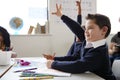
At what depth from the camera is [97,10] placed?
14.6 feet

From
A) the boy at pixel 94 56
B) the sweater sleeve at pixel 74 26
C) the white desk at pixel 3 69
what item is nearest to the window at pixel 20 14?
A: the sweater sleeve at pixel 74 26

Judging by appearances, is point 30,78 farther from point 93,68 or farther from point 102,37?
point 102,37

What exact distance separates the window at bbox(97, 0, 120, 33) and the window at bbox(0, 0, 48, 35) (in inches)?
43.6

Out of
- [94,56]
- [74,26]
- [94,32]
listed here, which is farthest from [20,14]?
[94,56]

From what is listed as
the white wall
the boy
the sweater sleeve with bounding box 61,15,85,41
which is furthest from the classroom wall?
the boy

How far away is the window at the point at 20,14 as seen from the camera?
4.14 m

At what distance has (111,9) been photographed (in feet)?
14.7

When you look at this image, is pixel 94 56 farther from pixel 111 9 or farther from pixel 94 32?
pixel 111 9

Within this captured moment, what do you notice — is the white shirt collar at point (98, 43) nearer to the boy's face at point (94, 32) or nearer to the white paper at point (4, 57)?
the boy's face at point (94, 32)

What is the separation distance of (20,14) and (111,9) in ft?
5.95

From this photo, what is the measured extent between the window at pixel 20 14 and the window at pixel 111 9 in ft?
3.63

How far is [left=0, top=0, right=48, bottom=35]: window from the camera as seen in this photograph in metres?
4.14

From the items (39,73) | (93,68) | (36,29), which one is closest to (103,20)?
(93,68)

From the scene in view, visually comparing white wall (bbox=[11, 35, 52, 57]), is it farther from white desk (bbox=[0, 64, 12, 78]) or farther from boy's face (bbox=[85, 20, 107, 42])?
boy's face (bbox=[85, 20, 107, 42])
